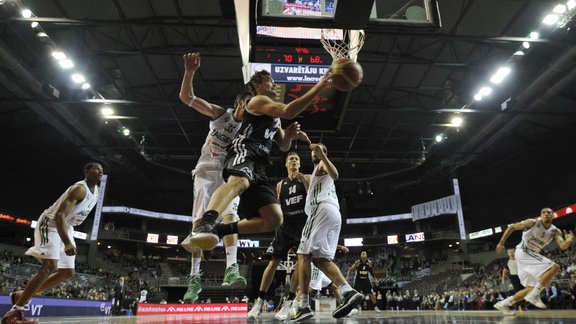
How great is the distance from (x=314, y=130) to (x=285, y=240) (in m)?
2.44

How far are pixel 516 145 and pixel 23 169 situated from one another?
32.3 m

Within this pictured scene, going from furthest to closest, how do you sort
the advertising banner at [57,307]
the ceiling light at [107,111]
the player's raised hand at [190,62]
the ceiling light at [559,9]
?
the ceiling light at [107,111] → the ceiling light at [559,9] → the advertising banner at [57,307] → the player's raised hand at [190,62]

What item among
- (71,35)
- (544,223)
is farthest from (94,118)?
(544,223)

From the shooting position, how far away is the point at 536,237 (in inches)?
290

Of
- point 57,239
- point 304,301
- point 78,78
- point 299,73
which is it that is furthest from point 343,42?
point 78,78

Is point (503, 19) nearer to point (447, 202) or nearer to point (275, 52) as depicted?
point (275, 52)

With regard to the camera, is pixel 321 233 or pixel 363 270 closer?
pixel 321 233

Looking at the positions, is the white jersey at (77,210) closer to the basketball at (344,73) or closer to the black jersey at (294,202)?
the black jersey at (294,202)

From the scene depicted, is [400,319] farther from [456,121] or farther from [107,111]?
[107,111]

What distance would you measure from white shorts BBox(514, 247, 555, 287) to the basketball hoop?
194 inches

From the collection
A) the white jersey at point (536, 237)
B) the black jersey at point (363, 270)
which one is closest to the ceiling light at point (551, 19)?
the white jersey at point (536, 237)

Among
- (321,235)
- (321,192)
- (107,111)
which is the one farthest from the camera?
(107,111)

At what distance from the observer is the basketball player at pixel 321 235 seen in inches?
177

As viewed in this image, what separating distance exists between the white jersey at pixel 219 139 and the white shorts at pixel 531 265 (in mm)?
6156
